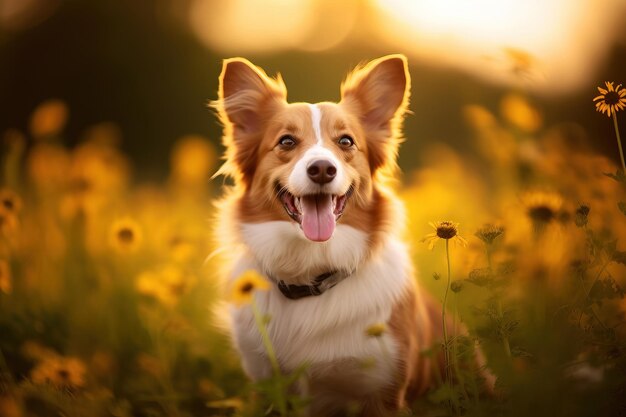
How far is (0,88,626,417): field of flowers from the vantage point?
8.46 feet

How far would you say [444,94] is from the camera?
6406 mm

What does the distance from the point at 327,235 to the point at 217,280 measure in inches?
45.8

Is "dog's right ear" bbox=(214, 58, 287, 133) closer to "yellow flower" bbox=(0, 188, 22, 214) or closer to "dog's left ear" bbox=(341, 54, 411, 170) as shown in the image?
"dog's left ear" bbox=(341, 54, 411, 170)

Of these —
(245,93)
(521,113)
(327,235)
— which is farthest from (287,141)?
(521,113)

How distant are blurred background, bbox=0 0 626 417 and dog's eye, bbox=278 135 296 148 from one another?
2.64 feet

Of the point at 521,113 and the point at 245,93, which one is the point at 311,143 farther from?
the point at 521,113

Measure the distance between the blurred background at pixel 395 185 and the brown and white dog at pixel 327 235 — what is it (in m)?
0.22

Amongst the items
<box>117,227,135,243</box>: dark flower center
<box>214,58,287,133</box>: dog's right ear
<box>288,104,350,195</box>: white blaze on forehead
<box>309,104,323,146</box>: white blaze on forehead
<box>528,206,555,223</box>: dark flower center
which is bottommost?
<box>117,227,135,243</box>: dark flower center

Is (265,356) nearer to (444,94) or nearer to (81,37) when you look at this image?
(444,94)

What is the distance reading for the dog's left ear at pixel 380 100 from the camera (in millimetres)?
3545

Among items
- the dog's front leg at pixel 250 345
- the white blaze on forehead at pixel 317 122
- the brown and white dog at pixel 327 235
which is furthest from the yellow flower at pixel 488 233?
the dog's front leg at pixel 250 345

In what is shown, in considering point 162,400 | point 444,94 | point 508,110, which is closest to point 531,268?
point 508,110

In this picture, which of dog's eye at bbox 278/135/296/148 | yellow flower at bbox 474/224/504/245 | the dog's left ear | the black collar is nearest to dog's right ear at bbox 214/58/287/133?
dog's eye at bbox 278/135/296/148

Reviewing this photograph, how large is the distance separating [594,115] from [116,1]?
675 centimetres
